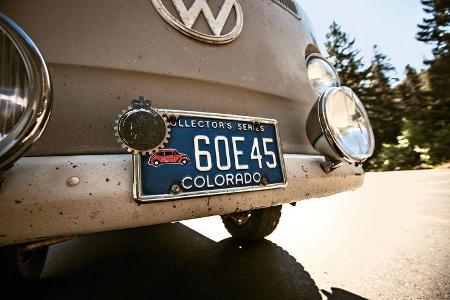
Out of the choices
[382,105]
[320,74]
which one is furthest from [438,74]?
[320,74]

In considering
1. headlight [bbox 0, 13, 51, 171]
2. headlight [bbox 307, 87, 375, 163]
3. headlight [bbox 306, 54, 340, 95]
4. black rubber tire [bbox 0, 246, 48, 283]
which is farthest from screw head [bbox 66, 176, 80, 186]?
headlight [bbox 306, 54, 340, 95]

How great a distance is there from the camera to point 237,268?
1.66 m

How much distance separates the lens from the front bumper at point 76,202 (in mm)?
641

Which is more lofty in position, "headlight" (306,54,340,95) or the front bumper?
"headlight" (306,54,340,95)

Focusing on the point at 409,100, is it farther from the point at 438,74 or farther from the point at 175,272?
the point at 175,272

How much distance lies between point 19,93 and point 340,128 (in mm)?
1138

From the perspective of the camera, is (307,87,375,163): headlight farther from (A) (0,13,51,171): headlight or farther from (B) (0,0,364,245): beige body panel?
(A) (0,13,51,171): headlight

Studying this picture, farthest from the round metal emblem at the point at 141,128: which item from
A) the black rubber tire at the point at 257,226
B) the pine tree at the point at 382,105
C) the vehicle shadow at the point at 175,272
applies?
the pine tree at the point at 382,105

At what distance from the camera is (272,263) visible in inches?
67.3

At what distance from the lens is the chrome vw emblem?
99 centimetres

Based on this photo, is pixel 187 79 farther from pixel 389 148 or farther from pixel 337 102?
pixel 389 148

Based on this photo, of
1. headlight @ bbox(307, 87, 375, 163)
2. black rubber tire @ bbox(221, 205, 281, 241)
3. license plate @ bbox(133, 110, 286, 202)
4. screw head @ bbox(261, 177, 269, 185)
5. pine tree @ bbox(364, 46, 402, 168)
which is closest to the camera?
license plate @ bbox(133, 110, 286, 202)

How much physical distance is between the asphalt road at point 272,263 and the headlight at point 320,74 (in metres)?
1.09

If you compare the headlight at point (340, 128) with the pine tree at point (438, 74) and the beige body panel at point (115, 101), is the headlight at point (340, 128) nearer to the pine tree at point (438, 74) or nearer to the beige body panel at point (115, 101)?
the beige body panel at point (115, 101)
